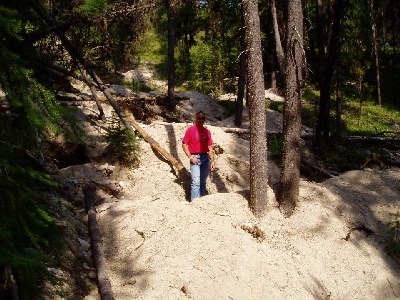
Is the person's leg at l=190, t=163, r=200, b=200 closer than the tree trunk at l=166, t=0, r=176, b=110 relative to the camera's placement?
Yes

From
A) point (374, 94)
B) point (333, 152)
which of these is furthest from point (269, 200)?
point (374, 94)

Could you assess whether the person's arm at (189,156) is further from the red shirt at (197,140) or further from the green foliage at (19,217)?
the green foliage at (19,217)

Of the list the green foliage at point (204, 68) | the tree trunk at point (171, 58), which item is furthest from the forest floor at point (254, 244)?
the green foliage at point (204, 68)

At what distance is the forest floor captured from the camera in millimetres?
5988

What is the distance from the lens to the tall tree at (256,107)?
690 centimetres

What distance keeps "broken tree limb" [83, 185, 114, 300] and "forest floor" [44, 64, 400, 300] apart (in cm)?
18

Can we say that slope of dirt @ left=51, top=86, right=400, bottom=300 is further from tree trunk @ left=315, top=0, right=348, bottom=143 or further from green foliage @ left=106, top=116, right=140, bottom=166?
tree trunk @ left=315, top=0, right=348, bottom=143

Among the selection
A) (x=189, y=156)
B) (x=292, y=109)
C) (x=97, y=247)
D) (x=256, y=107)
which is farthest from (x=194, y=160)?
(x=97, y=247)

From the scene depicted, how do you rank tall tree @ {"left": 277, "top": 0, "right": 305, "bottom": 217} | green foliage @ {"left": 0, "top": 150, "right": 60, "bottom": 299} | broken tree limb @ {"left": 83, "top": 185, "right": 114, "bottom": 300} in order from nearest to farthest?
green foliage @ {"left": 0, "top": 150, "right": 60, "bottom": 299}, broken tree limb @ {"left": 83, "top": 185, "right": 114, "bottom": 300}, tall tree @ {"left": 277, "top": 0, "right": 305, "bottom": 217}

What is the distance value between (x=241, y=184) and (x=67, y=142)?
494cm

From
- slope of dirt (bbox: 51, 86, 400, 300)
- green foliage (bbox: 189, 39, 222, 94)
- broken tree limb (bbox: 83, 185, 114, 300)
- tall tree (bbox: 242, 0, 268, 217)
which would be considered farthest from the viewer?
green foliage (bbox: 189, 39, 222, 94)

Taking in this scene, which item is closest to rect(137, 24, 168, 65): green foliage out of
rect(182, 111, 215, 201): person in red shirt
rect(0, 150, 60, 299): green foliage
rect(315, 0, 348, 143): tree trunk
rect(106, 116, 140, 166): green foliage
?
rect(315, 0, 348, 143): tree trunk

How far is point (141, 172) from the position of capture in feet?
35.5

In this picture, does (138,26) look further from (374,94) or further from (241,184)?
(374,94)
